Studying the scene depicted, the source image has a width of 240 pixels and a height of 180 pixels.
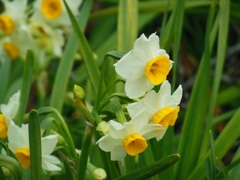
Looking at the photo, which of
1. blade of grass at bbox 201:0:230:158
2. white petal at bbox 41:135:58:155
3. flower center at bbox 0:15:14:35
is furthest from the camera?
flower center at bbox 0:15:14:35

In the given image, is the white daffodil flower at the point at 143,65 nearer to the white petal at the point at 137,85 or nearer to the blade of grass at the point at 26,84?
the white petal at the point at 137,85

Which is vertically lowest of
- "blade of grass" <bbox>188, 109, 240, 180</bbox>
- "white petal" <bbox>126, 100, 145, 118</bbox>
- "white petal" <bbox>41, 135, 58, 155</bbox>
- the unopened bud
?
the unopened bud

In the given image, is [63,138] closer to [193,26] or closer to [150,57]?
[150,57]

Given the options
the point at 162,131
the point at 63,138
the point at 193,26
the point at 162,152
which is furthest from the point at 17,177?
the point at 193,26

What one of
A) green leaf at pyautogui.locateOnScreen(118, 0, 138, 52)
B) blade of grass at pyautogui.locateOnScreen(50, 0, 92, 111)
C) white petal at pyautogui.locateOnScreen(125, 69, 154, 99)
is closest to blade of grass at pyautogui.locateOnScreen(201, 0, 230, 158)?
green leaf at pyautogui.locateOnScreen(118, 0, 138, 52)

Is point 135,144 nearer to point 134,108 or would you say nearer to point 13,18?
point 134,108

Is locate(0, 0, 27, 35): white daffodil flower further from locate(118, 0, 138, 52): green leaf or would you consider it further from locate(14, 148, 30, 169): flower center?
locate(14, 148, 30, 169): flower center

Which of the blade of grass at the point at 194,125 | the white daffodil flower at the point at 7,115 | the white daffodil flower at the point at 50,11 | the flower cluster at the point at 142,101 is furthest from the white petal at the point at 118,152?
the white daffodil flower at the point at 50,11
